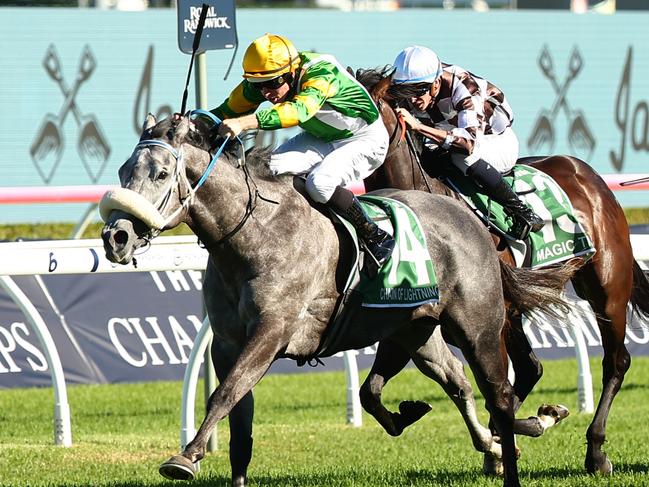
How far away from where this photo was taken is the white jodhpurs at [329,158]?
5.52m

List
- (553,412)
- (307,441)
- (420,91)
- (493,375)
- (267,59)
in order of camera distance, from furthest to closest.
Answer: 1. (307,441)
2. (420,91)
3. (553,412)
4. (493,375)
5. (267,59)

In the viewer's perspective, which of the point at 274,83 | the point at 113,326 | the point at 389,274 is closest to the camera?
the point at 274,83

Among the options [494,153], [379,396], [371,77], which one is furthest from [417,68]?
[379,396]

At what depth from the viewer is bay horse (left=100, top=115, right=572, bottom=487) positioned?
191 inches

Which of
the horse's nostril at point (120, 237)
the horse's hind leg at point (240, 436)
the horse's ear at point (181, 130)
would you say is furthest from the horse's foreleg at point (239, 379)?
the horse's ear at point (181, 130)

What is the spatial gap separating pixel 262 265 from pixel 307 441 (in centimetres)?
260

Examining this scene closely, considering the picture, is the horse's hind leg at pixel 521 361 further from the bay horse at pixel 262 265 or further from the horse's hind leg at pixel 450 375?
the bay horse at pixel 262 265

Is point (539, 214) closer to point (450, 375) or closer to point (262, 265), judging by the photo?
point (450, 375)

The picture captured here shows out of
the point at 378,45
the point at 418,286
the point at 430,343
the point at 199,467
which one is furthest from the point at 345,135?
the point at 378,45

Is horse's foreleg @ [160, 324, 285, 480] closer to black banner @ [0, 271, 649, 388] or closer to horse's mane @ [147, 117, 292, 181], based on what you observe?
horse's mane @ [147, 117, 292, 181]

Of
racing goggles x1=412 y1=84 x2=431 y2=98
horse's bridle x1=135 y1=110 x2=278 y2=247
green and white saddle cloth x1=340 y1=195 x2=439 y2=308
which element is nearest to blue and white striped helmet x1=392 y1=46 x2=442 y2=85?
racing goggles x1=412 y1=84 x2=431 y2=98

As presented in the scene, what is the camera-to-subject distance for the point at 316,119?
18.7 feet

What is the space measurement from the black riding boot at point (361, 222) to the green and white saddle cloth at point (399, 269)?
0.04 meters

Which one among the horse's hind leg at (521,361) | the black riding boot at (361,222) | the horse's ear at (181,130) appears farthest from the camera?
the horse's hind leg at (521,361)
